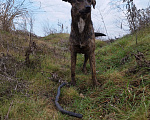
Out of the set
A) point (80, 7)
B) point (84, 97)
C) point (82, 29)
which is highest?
point (80, 7)

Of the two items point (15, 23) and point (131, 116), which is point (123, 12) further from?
point (131, 116)

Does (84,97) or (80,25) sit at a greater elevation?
(80,25)

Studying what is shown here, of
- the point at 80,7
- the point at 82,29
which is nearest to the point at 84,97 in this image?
the point at 82,29

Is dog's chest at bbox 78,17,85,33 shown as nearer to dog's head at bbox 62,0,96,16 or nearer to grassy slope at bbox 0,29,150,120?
dog's head at bbox 62,0,96,16

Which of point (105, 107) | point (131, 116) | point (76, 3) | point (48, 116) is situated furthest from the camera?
point (76, 3)

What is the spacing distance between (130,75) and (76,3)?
6.02ft

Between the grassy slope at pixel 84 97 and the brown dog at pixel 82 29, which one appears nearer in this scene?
the grassy slope at pixel 84 97

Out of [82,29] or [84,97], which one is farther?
[82,29]

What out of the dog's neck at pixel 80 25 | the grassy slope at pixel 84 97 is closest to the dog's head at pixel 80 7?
the dog's neck at pixel 80 25

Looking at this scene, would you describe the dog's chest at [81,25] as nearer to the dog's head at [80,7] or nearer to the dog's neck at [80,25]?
the dog's neck at [80,25]

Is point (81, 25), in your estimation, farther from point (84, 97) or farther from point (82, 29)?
point (84, 97)

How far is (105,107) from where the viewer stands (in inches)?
76.9

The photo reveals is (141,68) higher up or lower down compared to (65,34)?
lower down

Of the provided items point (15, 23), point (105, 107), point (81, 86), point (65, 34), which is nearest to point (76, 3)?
point (81, 86)
